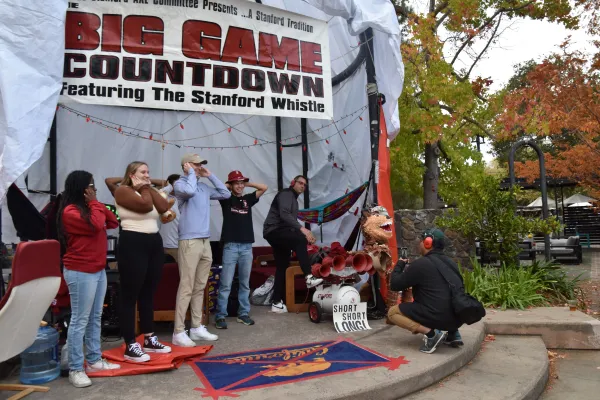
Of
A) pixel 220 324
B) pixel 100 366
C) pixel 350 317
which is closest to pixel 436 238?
pixel 350 317

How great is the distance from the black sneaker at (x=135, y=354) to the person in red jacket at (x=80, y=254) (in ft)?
1.43

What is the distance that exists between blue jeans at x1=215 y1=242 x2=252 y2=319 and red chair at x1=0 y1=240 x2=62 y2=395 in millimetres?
2235

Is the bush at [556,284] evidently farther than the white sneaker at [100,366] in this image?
Yes

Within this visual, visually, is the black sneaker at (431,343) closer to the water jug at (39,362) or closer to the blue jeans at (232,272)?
the blue jeans at (232,272)

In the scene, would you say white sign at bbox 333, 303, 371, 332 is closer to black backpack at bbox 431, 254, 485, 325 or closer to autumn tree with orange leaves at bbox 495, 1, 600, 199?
black backpack at bbox 431, 254, 485, 325

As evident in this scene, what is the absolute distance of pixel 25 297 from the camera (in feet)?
10.1

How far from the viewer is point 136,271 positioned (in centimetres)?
394

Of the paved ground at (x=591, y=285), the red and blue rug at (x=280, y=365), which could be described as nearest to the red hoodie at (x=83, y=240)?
the red and blue rug at (x=280, y=365)

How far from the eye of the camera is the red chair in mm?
2988

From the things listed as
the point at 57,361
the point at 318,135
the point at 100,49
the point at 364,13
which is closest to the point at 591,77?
the point at 318,135

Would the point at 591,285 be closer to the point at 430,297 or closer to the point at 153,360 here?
the point at 430,297

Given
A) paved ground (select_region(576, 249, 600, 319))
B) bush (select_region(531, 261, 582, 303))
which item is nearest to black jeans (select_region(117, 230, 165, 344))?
bush (select_region(531, 261, 582, 303))

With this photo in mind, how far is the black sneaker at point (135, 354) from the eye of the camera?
4016mm

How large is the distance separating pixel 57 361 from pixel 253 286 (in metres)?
3.63
